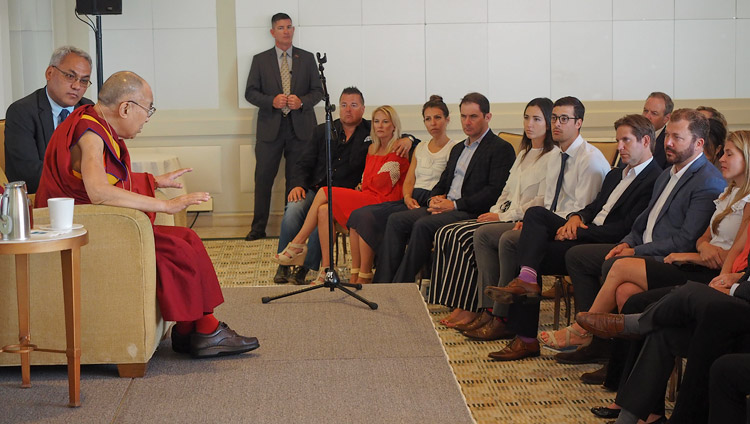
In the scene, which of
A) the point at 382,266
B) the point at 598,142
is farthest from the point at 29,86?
the point at 598,142

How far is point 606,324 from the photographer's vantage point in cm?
335

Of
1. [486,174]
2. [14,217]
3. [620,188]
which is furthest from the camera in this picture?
[486,174]

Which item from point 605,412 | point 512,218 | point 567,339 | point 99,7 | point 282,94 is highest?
point 99,7

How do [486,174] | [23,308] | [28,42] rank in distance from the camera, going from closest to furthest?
[23,308], [486,174], [28,42]

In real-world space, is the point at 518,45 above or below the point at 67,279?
above

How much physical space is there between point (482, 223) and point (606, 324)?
5.35 ft

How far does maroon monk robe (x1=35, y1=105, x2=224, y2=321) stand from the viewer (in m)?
3.24

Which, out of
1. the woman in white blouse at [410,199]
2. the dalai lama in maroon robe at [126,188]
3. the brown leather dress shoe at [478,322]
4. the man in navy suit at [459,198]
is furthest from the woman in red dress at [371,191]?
the dalai lama in maroon robe at [126,188]

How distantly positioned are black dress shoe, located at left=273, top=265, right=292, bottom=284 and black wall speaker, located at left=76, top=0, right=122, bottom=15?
2466 millimetres

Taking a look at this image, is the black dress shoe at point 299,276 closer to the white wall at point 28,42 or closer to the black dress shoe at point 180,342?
the black dress shoe at point 180,342

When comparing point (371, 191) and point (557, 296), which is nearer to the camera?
point (557, 296)

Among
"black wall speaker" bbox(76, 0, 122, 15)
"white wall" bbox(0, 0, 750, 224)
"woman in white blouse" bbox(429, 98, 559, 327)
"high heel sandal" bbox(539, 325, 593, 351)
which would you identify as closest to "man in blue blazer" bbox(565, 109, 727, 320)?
"high heel sandal" bbox(539, 325, 593, 351)

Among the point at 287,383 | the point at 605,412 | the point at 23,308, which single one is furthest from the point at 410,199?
the point at 23,308

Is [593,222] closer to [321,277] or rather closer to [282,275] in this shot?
[321,277]
